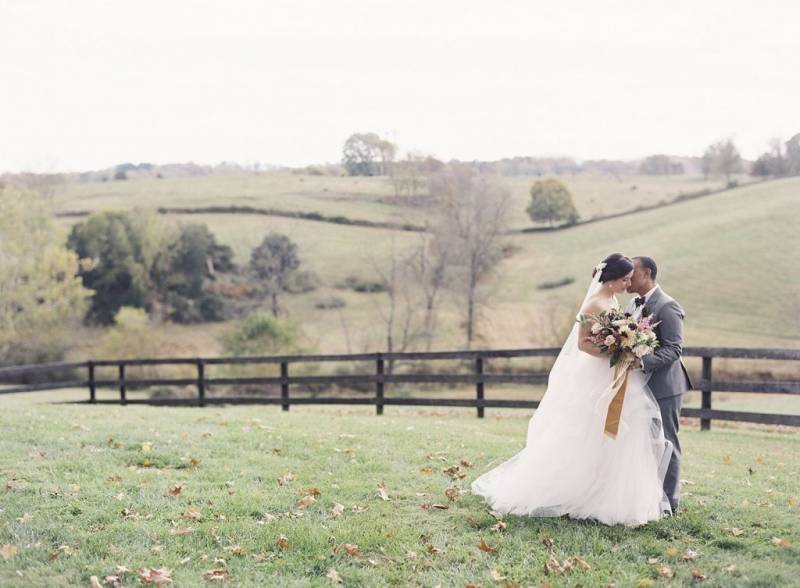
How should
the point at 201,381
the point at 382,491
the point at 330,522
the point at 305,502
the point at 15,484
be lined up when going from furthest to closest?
the point at 201,381, the point at 382,491, the point at 15,484, the point at 305,502, the point at 330,522

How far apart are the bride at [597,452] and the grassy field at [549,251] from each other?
28418 mm

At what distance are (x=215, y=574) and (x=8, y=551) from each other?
1573mm

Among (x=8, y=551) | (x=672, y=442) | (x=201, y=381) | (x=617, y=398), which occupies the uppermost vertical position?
(x=617, y=398)

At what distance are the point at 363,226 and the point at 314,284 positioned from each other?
766cm

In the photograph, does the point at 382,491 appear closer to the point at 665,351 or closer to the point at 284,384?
the point at 665,351

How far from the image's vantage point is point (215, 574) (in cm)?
519

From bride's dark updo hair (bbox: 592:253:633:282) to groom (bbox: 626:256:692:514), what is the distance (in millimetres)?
201

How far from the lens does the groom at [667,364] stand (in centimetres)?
632

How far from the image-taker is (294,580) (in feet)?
16.8

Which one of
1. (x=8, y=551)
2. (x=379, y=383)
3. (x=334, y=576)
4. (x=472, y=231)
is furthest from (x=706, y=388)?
(x=472, y=231)

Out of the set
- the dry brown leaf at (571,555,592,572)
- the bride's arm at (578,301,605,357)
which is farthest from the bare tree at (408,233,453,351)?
the dry brown leaf at (571,555,592,572)

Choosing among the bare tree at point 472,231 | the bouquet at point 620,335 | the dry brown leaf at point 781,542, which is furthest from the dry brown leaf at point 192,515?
the bare tree at point 472,231

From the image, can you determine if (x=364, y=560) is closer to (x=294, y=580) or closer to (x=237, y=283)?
(x=294, y=580)

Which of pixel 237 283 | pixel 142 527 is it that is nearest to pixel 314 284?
pixel 237 283
